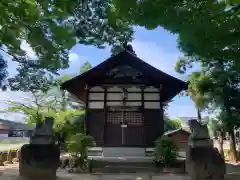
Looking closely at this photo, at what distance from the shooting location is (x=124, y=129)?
458 inches

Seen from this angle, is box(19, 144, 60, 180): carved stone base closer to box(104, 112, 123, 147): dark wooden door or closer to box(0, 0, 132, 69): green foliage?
box(104, 112, 123, 147): dark wooden door

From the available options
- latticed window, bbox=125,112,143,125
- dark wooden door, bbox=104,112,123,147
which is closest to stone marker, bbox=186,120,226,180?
latticed window, bbox=125,112,143,125

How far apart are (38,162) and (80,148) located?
6.93 feet

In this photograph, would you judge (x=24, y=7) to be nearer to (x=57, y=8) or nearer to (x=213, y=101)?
(x=57, y=8)

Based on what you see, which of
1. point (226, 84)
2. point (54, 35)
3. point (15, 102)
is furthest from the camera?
point (15, 102)

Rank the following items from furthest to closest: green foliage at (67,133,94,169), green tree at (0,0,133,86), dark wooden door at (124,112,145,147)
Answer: dark wooden door at (124,112,145,147) → green foliage at (67,133,94,169) → green tree at (0,0,133,86)

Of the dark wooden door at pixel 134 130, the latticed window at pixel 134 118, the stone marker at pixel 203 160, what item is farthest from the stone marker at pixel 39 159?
the latticed window at pixel 134 118

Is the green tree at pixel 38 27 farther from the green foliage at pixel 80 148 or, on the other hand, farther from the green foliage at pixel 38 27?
the green foliage at pixel 80 148

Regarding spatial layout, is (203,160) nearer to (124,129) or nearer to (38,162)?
(38,162)

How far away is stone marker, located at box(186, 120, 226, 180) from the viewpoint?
21.3 feet

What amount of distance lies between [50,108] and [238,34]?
72.1 ft

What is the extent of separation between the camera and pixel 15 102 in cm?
2245

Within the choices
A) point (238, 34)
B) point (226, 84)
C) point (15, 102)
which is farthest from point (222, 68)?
point (15, 102)

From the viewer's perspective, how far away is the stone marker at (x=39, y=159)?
22.7ft
